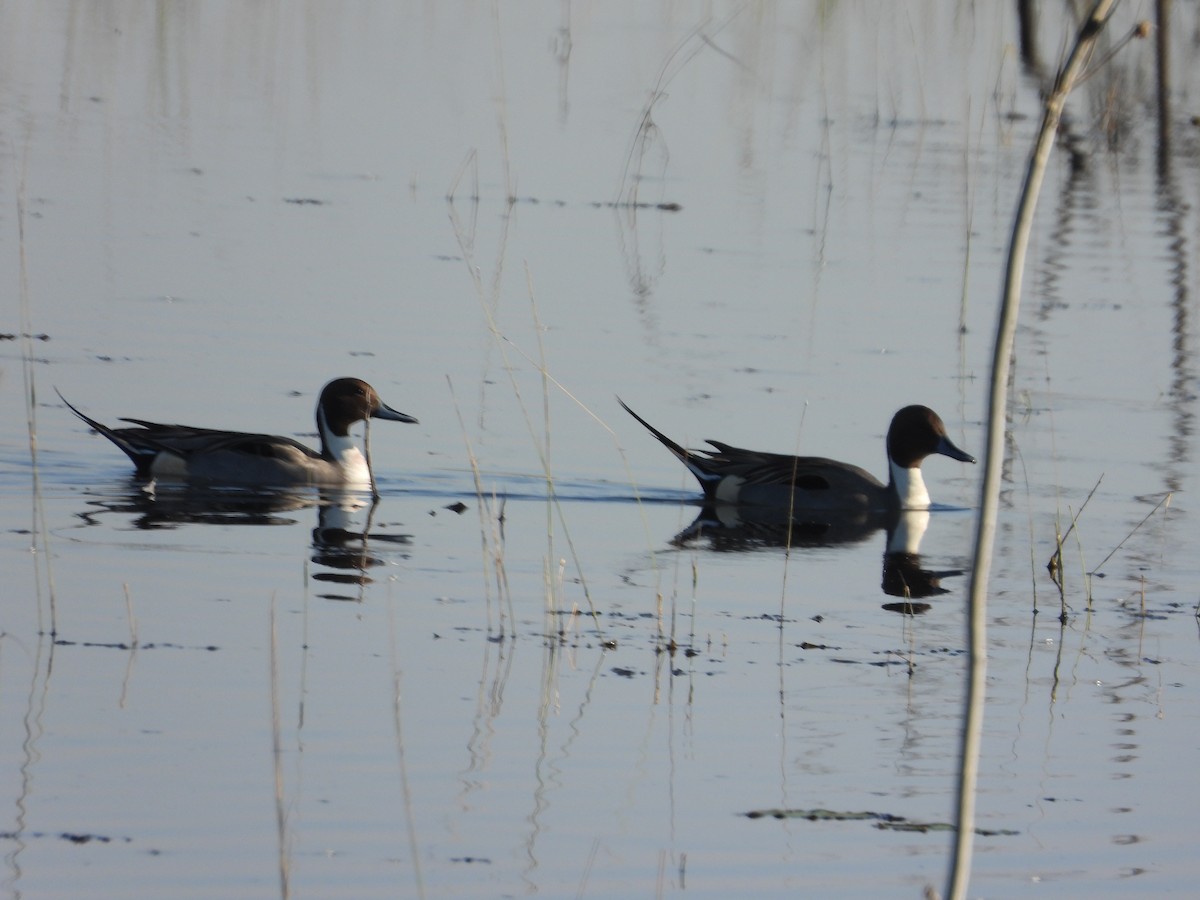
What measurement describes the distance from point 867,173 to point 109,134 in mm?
6129

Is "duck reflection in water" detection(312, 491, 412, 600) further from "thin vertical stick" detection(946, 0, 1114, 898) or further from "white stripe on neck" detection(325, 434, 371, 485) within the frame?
"thin vertical stick" detection(946, 0, 1114, 898)

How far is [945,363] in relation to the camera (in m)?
11.2

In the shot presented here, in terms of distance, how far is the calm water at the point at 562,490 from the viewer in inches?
182

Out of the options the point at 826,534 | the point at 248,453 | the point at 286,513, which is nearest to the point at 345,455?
the point at 248,453

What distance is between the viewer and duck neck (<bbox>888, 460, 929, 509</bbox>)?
925 centimetres

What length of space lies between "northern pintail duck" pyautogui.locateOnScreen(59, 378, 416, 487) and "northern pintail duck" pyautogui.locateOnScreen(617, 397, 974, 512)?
4.05ft

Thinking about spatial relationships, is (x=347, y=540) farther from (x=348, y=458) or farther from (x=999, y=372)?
(x=999, y=372)

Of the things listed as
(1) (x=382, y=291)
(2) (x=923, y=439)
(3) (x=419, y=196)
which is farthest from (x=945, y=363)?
(3) (x=419, y=196)

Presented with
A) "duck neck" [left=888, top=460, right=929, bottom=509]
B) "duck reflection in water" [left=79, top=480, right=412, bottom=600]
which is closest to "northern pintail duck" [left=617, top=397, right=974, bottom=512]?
"duck neck" [left=888, top=460, right=929, bottom=509]

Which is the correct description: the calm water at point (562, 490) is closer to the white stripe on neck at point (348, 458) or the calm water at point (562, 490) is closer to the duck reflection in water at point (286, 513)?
the duck reflection in water at point (286, 513)

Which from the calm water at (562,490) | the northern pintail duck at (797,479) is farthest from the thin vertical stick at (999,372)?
the northern pintail duck at (797,479)

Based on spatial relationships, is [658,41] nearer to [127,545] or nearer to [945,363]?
[945,363]

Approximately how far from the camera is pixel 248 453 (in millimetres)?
8898

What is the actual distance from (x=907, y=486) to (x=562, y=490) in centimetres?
165
